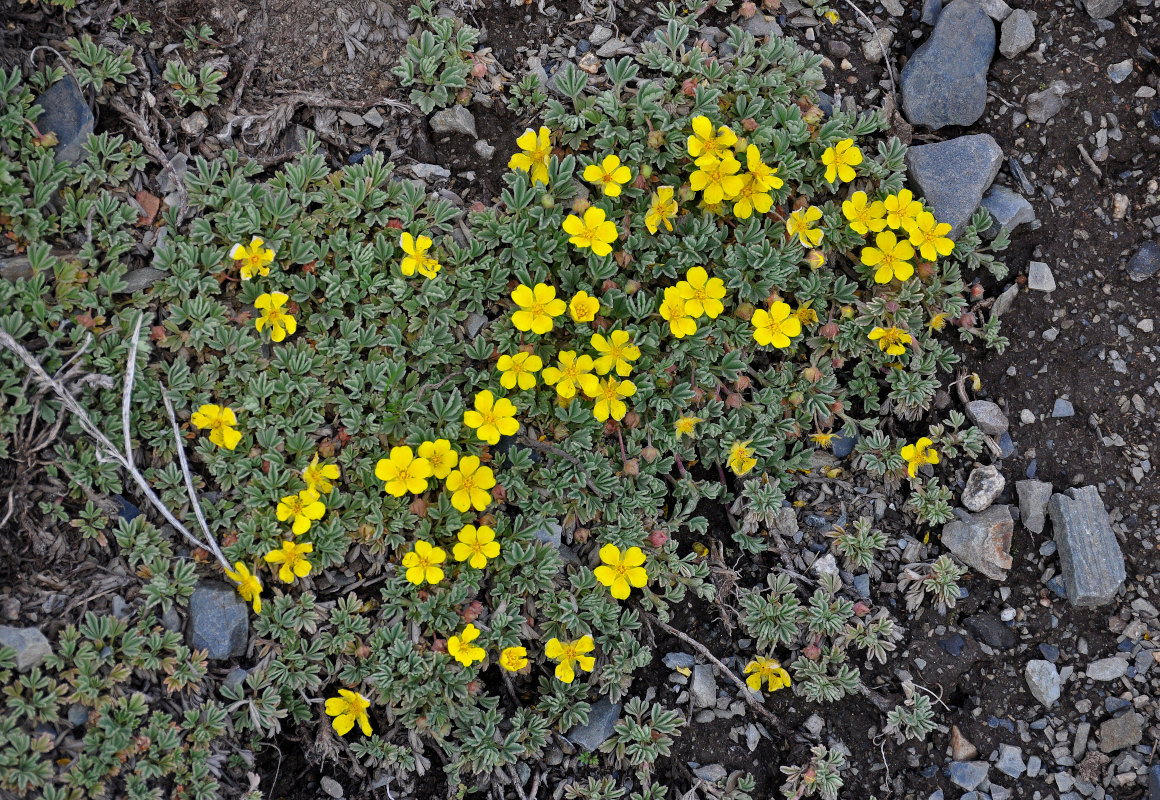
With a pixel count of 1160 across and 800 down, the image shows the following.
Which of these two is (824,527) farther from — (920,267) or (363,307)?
(363,307)

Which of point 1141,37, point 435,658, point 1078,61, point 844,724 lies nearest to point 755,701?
point 844,724

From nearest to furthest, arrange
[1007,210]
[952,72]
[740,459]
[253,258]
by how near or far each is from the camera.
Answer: [253,258], [740,459], [1007,210], [952,72]

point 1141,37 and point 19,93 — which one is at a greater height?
point 1141,37

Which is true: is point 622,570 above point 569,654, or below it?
above

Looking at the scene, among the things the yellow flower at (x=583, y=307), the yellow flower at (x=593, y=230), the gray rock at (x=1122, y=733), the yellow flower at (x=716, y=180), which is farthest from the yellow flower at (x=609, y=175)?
the gray rock at (x=1122, y=733)

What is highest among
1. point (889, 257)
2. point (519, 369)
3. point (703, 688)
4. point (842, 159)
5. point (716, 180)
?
point (842, 159)

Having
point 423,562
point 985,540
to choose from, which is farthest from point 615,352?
point 985,540

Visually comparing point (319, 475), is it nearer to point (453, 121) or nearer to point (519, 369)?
point (519, 369)

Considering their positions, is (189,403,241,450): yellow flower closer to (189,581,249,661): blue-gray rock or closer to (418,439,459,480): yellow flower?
(189,581,249,661): blue-gray rock
